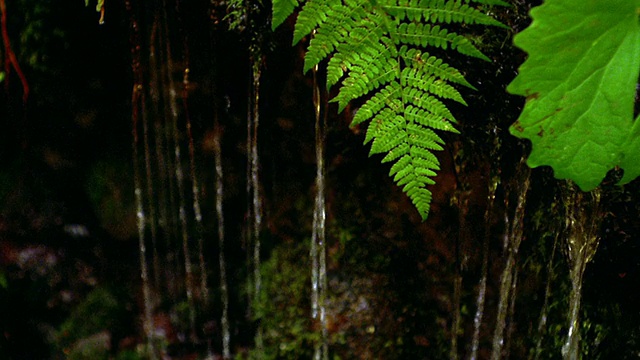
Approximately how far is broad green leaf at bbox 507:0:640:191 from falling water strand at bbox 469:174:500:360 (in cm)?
88

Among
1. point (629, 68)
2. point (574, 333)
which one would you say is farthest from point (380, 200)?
point (629, 68)

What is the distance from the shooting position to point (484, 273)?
2.49 metres

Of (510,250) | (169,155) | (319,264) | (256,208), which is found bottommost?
(319,264)

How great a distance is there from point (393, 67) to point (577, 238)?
130 centimetres

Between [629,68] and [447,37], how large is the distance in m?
0.58

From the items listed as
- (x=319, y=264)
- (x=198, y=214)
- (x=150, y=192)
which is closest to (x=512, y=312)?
(x=319, y=264)

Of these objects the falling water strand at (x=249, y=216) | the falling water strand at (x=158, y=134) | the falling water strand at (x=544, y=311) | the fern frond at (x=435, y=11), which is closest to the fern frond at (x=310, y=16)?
the fern frond at (x=435, y=11)

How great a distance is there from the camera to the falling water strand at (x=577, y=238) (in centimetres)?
204

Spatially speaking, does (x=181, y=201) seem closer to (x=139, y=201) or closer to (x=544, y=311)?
(x=139, y=201)

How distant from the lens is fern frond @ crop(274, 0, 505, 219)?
62.1 inches

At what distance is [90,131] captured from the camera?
3250 millimetres

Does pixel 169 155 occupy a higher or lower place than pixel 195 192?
higher

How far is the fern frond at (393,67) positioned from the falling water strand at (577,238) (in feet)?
3.00

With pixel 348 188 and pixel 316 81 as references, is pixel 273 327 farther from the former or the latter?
pixel 316 81
